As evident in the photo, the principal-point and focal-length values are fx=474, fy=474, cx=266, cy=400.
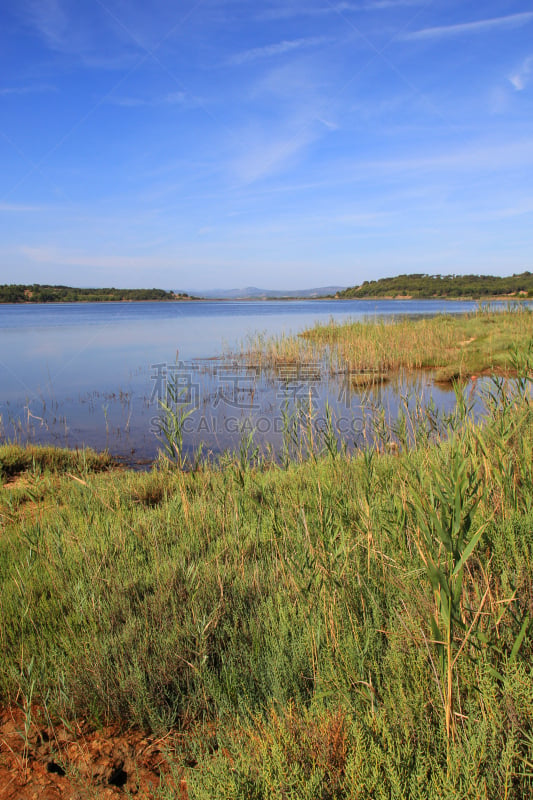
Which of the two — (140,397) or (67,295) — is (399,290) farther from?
(140,397)

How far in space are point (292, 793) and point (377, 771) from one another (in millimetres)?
241

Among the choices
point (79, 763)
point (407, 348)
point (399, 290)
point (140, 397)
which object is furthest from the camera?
point (399, 290)

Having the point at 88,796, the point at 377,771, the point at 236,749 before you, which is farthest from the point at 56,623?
the point at 377,771

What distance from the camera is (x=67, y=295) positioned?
Result: 91.8 metres

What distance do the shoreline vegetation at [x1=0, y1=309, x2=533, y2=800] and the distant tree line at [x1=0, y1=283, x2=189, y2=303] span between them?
279 ft

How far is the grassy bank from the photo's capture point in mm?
14922

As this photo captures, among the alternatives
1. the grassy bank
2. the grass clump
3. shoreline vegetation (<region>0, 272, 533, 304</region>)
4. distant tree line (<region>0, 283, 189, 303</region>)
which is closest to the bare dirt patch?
the grass clump

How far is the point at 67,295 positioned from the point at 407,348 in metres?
88.5

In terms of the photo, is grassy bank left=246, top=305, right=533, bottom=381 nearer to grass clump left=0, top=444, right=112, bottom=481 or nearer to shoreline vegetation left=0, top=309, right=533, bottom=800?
grass clump left=0, top=444, right=112, bottom=481

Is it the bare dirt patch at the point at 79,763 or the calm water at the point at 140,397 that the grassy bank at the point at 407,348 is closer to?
the calm water at the point at 140,397

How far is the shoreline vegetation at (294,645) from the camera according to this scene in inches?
55.0

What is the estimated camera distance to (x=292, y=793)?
1293 mm

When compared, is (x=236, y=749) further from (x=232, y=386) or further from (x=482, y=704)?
(x=232, y=386)

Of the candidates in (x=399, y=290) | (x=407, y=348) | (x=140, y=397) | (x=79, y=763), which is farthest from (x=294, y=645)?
(x=399, y=290)
